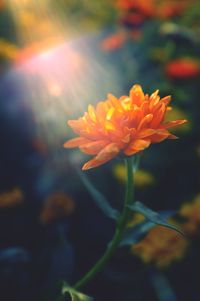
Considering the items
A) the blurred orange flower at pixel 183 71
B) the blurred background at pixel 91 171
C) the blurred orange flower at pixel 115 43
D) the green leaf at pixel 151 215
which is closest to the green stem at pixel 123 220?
the green leaf at pixel 151 215

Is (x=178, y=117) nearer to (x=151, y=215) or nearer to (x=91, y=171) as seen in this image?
(x=91, y=171)

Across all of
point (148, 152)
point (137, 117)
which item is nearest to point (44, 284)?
point (137, 117)

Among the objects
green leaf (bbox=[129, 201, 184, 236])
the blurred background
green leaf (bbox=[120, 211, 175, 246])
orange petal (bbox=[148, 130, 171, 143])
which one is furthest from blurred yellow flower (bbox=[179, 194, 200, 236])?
orange petal (bbox=[148, 130, 171, 143])

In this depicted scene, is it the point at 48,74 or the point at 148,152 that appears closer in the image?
the point at 148,152

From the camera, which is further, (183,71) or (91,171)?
(183,71)

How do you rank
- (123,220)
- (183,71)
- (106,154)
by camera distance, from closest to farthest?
1. (106,154)
2. (123,220)
3. (183,71)

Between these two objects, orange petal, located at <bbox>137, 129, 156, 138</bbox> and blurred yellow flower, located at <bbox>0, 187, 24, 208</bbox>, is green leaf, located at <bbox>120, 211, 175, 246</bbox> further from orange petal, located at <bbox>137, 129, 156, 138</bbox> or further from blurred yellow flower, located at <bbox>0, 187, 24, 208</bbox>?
blurred yellow flower, located at <bbox>0, 187, 24, 208</bbox>

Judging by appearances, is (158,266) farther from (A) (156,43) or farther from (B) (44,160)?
(A) (156,43)

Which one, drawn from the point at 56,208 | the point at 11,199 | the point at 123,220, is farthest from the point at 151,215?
the point at 11,199
